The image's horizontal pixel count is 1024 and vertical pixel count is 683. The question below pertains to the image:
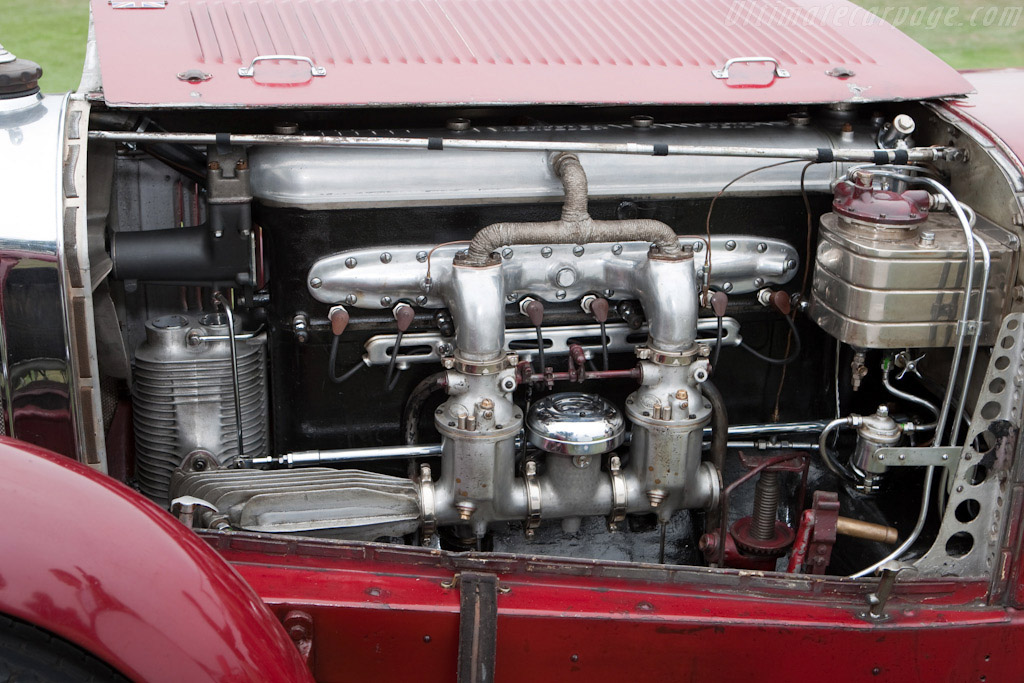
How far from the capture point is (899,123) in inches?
93.0

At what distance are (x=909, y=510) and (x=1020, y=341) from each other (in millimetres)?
575

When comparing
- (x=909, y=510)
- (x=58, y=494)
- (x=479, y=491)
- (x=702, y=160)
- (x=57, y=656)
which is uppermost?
(x=702, y=160)

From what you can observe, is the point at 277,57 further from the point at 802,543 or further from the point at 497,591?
the point at 802,543

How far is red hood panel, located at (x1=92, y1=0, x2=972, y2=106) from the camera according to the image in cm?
215

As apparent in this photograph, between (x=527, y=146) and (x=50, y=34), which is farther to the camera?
(x=50, y=34)

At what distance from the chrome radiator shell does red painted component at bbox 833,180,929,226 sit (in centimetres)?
131

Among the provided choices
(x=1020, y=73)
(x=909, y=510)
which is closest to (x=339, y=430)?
Answer: (x=909, y=510)

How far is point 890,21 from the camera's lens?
7.83 metres

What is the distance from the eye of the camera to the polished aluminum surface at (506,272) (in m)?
2.23

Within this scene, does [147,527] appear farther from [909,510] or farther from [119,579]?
[909,510]

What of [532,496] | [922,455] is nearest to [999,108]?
[922,455]

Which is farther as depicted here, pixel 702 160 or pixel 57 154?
pixel 702 160

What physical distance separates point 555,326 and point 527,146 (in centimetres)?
48

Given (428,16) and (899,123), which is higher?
(428,16)
